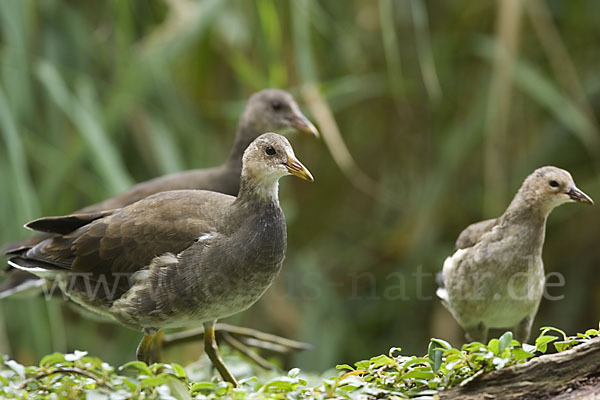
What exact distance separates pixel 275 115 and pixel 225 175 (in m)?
0.52

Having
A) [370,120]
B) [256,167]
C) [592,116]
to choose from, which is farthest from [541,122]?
[256,167]

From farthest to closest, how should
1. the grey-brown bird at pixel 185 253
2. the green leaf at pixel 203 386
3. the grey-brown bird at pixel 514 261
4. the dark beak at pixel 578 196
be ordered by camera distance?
the grey-brown bird at pixel 514 261
the dark beak at pixel 578 196
the grey-brown bird at pixel 185 253
the green leaf at pixel 203 386

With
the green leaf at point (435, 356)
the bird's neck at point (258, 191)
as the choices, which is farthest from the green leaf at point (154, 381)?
the bird's neck at point (258, 191)

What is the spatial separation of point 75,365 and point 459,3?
4723mm

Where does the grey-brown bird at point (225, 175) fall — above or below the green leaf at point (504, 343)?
above

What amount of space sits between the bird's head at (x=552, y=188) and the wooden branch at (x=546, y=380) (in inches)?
33.7

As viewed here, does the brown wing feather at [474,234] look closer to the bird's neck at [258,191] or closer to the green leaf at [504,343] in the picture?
the bird's neck at [258,191]

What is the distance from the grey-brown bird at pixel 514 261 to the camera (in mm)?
3541

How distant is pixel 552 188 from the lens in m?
3.49

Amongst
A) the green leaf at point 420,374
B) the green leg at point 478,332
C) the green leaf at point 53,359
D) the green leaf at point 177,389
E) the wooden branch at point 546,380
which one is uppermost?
the green leaf at point 53,359

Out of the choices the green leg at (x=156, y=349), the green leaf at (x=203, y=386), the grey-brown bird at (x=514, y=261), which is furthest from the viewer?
the green leg at (x=156, y=349)

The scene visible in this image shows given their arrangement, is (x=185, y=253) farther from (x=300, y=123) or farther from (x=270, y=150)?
(x=300, y=123)

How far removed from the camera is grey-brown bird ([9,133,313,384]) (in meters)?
3.29

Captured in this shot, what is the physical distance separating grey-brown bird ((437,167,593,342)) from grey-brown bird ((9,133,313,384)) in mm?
872
